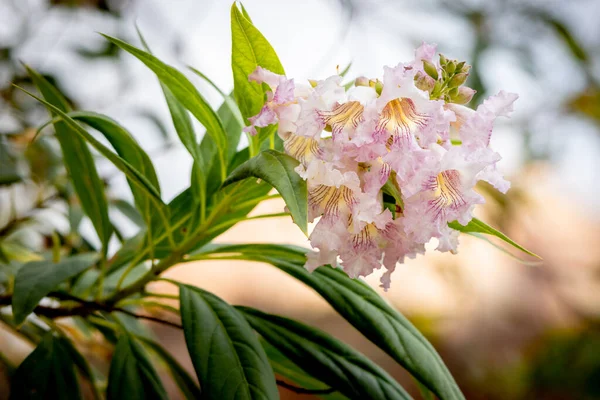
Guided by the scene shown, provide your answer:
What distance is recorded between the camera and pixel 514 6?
6.67ft

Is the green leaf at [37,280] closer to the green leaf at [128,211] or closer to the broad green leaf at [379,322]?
the broad green leaf at [379,322]

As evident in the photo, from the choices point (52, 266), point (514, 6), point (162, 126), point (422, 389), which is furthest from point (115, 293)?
point (514, 6)

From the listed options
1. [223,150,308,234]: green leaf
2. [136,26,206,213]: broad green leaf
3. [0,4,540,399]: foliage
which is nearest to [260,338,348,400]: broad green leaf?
[0,4,540,399]: foliage

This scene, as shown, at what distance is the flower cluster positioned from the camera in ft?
1.69

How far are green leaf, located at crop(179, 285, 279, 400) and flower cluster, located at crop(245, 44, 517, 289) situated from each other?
14 cm

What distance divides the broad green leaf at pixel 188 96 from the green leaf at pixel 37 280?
0.24 metres

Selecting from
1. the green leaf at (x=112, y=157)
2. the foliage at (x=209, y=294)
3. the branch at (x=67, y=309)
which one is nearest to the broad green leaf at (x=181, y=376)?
the foliage at (x=209, y=294)

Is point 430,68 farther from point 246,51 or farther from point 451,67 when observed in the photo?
point 246,51

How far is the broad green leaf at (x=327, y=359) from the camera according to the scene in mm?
671

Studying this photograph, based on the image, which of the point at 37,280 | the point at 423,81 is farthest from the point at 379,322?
the point at 37,280

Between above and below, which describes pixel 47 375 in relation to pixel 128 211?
below

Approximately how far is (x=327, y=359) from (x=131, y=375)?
26 cm

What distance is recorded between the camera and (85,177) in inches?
31.6

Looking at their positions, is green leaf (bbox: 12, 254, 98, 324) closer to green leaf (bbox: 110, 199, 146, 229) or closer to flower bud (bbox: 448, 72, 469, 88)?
green leaf (bbox: 110, 199, 146, 229)
